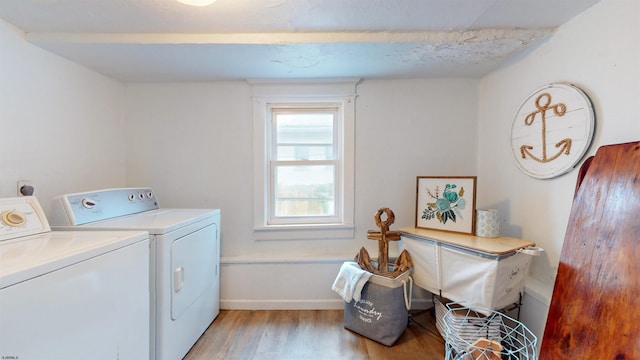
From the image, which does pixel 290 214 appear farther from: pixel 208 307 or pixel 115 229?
pixel 115 229

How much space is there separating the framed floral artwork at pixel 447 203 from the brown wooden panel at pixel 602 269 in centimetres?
57

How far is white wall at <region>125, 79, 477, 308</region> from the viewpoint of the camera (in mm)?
2162

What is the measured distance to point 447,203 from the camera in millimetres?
1830

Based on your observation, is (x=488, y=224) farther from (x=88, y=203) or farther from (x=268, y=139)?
(x=88, y=203)

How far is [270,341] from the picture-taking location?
1.73 metres

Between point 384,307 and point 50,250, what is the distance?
1.70 metres

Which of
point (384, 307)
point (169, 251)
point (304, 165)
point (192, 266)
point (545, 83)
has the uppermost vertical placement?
point (545, 83)

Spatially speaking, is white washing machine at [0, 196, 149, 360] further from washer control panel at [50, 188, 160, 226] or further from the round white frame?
the round white frame

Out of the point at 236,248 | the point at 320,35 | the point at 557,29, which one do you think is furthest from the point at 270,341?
the point at 557,29

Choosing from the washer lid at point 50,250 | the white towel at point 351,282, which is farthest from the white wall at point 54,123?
the white towel at point 351,282

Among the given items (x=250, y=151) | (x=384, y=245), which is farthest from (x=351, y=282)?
(x=250, y=151)

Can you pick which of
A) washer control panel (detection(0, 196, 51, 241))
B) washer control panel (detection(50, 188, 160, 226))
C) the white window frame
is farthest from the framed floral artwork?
washer control panel (detection(0, 196, 51, 241))

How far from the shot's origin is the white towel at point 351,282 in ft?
5.59

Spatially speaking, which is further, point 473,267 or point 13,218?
point 473,267
